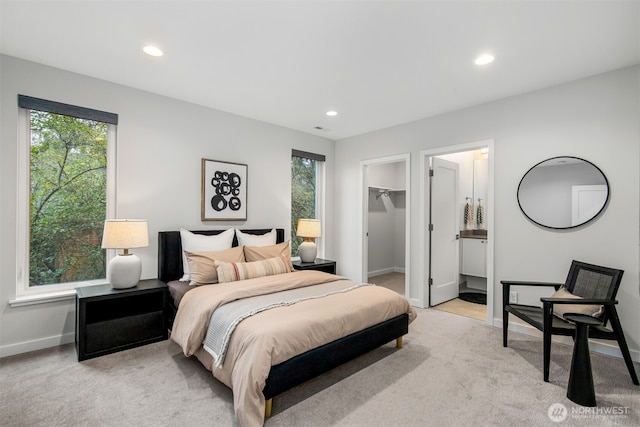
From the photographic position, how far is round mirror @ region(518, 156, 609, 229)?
2.92 meters

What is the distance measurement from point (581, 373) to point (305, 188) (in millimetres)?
3987

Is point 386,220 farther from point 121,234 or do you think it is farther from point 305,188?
point 121,234

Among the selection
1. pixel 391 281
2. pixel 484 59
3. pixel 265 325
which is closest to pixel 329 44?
pixel 484 59

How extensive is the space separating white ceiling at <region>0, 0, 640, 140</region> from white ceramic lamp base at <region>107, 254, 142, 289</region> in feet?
5.88

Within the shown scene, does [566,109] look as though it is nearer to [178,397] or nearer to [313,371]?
[313,371]

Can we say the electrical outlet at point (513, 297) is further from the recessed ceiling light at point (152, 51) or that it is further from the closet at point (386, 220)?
the recessed ceiling light at point (152, 51)

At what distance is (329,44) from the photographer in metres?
2.44

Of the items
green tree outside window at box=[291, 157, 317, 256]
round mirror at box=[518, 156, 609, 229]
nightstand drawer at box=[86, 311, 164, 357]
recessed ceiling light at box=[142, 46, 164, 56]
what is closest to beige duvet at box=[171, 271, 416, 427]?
nightstand drawer at box=[86, 311, 164, 357]

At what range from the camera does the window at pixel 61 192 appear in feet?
9.28

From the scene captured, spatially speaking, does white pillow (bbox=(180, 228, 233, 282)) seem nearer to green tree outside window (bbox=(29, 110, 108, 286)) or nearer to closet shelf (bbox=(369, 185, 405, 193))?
green tree outside window (bbox=(29, 110, 108, 286))

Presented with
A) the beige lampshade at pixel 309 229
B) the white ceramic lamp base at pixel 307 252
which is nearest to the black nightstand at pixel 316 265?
the white ceramic lamp base at pixel 307 252

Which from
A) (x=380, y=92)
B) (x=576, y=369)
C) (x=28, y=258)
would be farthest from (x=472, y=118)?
(x=28, y=258)

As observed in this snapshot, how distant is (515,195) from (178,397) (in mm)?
3663

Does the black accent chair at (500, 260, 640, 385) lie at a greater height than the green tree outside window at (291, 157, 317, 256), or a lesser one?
lesser
